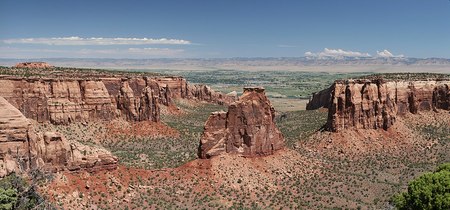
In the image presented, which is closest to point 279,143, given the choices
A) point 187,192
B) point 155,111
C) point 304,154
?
point 304,154

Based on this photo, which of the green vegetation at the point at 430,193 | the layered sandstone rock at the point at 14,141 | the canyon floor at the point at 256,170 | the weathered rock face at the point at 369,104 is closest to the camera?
the green vegetation at the point at 430,193

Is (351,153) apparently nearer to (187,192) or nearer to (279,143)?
(279,143)

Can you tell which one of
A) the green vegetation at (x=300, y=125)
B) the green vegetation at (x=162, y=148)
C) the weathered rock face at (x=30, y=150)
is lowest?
the green vegetation at (x=162, y=148)

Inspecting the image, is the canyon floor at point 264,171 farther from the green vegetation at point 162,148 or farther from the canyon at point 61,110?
the canyon at point 61,110

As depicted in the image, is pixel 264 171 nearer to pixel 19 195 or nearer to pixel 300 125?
pixel 19 195

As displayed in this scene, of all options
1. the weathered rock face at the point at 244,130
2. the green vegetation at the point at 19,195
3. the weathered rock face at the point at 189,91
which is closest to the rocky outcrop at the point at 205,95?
the weathered rock face at the point at 189,91

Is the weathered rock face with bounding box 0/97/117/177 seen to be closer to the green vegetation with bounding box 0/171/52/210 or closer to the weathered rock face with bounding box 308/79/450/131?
the green vegetation with bounding box 0/171/52/210

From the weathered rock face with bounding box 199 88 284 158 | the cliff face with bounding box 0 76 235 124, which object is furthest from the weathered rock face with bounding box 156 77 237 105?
the weathered rock face with bounding box 199 88 284 158
